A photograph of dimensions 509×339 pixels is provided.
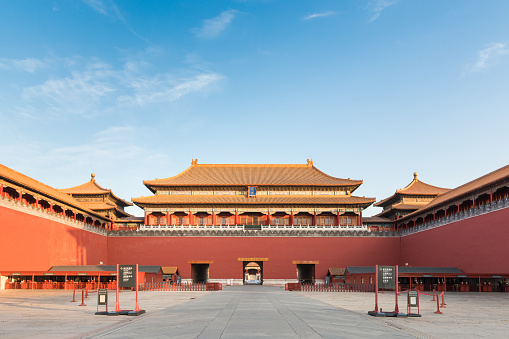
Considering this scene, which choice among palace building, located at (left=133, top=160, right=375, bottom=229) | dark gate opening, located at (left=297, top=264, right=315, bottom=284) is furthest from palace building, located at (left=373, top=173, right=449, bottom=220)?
dark gate opening, located at (left=297, top=264, right=315, bottom=284)

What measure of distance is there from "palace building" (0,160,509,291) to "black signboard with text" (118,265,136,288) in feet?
67.6

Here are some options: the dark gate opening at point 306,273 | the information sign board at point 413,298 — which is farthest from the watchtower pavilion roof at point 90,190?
the information sign board at point 413,298

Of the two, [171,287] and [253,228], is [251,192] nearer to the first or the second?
[253,228]

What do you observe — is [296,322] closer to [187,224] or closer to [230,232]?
[230,232]

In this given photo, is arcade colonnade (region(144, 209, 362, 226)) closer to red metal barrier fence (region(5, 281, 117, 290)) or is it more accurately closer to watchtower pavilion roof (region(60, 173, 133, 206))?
watchtower pavilion roof (region(60, 173, 133, 206))

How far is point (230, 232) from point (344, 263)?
41.4 feet

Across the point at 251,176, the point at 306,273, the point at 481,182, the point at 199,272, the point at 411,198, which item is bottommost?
the point at 306,273

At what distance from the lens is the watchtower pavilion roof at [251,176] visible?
Answer: 56812 millimetres

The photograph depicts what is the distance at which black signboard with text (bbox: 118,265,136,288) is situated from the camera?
18781 mm

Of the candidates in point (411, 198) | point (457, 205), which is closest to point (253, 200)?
point (411, 198)

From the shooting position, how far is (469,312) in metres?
20.1

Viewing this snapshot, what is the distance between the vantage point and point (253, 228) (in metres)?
53.2

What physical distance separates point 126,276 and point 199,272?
37.6 m

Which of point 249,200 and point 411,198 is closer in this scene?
point 249,200
